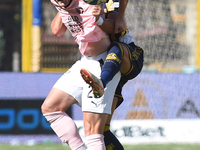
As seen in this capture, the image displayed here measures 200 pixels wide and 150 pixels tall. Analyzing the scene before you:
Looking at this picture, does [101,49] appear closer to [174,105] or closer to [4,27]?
[174,105]

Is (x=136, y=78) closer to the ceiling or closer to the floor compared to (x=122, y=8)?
closer to the floor

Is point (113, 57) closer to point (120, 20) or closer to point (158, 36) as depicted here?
point (120, 20)

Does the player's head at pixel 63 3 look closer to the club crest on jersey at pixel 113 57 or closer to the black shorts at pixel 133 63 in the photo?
the club crest on jersey at pixel 113 57

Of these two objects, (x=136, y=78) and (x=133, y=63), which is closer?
(x=133, y=63)

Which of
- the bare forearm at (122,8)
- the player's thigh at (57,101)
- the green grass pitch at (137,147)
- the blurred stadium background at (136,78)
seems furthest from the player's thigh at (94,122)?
the blurred stadium background at (136,78)

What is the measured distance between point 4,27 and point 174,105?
2.85 meters

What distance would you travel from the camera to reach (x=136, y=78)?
6238mm

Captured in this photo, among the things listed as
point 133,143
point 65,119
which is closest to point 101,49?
point 65,119

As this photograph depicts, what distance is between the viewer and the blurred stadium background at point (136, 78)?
5.96m

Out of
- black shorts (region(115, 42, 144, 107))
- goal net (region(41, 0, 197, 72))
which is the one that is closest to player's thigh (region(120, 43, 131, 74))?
black shorts (region(115, 42, 144, 107))

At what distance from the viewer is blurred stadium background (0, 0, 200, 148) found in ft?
19.6

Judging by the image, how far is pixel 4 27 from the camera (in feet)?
22.4

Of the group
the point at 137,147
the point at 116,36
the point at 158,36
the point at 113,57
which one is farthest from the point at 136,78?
the point at 113,57

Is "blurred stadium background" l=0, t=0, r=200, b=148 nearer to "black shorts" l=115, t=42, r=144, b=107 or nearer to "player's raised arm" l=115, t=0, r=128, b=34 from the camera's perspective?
"black shorts" l=115, t=42, r=144, b=107
